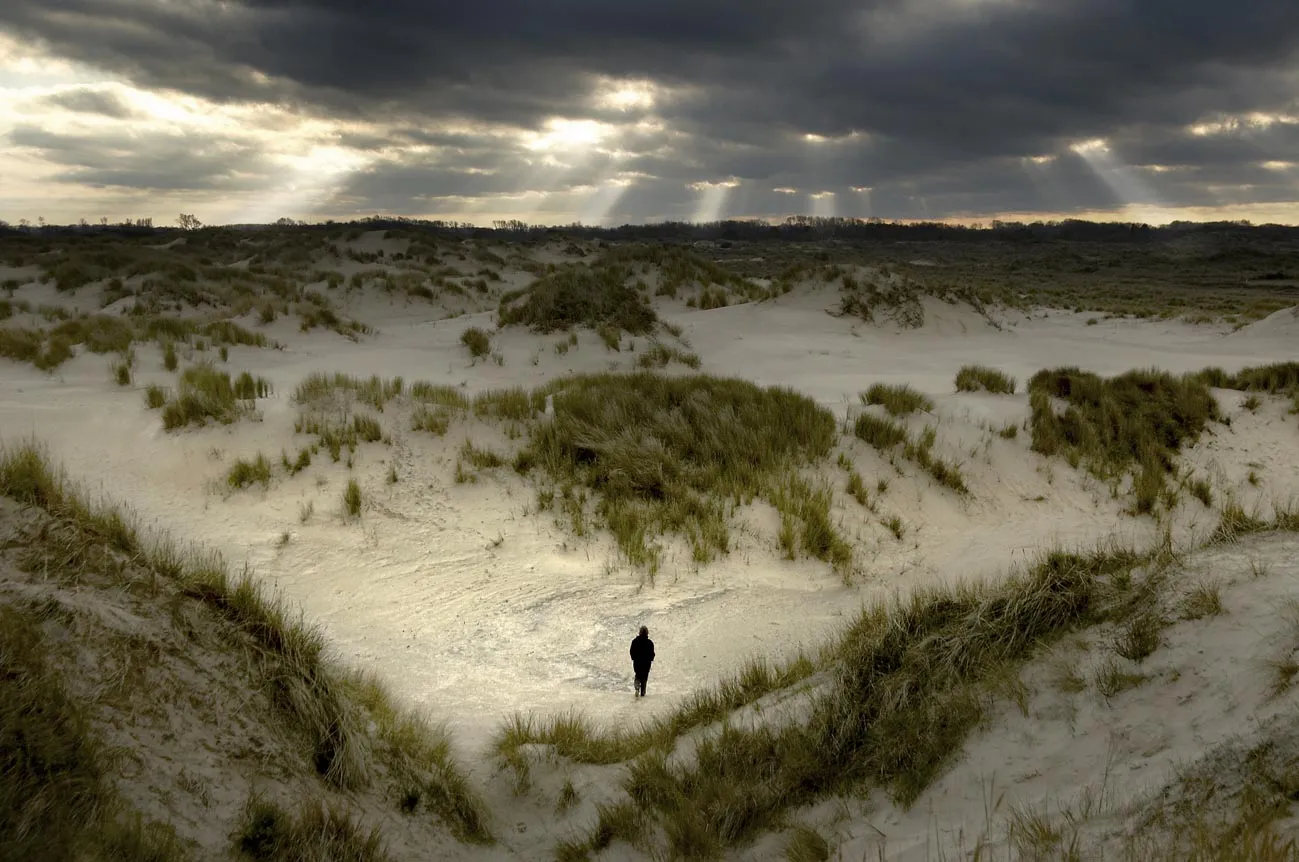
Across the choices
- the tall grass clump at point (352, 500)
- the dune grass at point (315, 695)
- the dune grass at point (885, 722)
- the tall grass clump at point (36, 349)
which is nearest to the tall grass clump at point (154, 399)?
the tall grass clump at point (352, 500)

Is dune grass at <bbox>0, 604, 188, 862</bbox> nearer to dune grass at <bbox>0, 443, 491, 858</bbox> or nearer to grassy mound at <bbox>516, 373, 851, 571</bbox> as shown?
dune grass at <bbox>0, 443, 491, 858</bbox>

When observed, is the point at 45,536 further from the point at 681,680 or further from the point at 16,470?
the point at 681,680

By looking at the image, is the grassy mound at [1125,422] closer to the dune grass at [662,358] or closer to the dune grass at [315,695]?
the dune grass at [662,358]

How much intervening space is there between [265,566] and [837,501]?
6206 mm

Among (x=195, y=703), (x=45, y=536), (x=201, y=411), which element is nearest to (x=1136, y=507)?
(x=195, y=703)

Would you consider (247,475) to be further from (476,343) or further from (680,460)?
(476,343)

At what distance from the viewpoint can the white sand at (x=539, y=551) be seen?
5.11 metres

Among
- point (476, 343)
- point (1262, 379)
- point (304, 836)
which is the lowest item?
point (304, 836)

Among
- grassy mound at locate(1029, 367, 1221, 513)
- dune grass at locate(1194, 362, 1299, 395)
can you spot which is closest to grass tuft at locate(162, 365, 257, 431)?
grassy mound at locate(1029, 367, 1221, 513)

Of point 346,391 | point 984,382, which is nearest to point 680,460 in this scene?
point 346,391

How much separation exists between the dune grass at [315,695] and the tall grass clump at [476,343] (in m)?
10.9

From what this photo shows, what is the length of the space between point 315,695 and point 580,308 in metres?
14.0

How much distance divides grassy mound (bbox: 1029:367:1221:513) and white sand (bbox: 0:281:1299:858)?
315mm

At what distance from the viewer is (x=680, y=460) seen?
8719 mm
